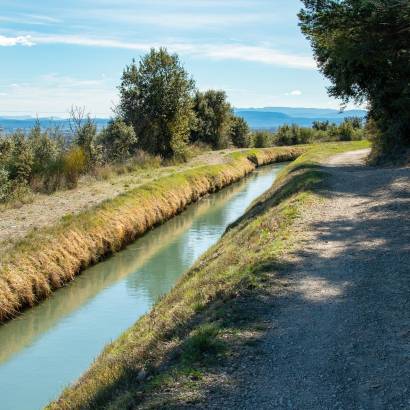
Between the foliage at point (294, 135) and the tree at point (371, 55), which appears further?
the foliage at point (294, 135)

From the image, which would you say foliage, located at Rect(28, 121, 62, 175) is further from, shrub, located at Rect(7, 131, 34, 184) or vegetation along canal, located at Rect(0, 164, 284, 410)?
vegetation along canal, located at Rect(0, 164, 284, 410)

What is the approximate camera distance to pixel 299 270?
390 inches

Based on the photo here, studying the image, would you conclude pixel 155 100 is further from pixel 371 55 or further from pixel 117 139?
pixel 371 55

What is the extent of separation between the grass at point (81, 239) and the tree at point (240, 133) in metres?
38.5

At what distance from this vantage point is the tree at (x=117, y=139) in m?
37.5

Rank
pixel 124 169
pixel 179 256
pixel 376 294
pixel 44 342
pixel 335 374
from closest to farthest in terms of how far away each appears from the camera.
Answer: pixel 335 374 < pixel 376 294 < pixel 44 342 < pixel 179 256 < pixel 124 169

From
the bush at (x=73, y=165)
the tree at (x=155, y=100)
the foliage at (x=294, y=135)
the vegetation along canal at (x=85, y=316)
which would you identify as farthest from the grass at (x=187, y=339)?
the foliage at (x=294, y=135)

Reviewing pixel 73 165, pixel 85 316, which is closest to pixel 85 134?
pixel 73 165

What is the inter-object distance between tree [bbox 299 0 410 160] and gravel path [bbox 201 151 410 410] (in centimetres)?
787

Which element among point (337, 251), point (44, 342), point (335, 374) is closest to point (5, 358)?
point (44, 342)

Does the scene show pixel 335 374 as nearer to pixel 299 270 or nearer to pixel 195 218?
pixel 299 270

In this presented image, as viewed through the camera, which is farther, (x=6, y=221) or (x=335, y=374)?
(x=6, y=221)

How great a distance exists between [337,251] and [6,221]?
1257cm

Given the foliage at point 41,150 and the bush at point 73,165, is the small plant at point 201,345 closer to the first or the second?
the foliage at point 41,150
